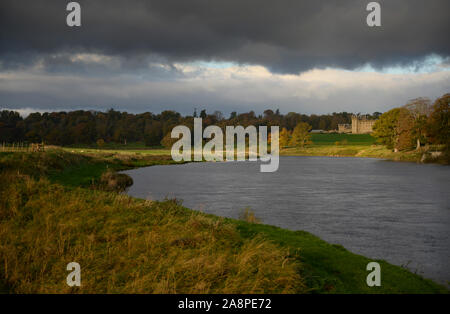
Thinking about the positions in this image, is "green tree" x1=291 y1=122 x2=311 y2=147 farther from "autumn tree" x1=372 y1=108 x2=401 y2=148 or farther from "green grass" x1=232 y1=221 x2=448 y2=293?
"green grass" x1=232 y1=221 x2=448 y2=293

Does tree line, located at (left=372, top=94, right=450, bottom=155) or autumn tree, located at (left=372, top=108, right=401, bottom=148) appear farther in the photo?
autumn tree, located at (left=372, top=108, right=401, bottom=148)

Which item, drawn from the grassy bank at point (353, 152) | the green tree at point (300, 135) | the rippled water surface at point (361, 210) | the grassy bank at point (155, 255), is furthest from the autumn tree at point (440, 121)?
the grassy bank at point (155, 255)

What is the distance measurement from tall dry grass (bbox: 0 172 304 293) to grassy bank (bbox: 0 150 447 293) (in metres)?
0.03

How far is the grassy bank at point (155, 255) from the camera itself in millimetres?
10297

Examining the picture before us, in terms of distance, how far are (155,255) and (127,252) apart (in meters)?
0.90

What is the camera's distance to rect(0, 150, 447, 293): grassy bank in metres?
10.3

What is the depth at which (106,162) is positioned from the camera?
243 feet

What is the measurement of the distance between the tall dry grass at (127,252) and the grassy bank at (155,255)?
30mm

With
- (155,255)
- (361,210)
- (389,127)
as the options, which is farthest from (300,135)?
(155,255)

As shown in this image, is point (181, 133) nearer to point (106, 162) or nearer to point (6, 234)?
point (106, 162)

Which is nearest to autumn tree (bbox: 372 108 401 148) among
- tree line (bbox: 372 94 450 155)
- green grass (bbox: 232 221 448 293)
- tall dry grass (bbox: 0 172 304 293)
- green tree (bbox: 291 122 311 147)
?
tree line (bbox: 372 94 450 155)

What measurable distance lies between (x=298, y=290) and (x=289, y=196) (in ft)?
101

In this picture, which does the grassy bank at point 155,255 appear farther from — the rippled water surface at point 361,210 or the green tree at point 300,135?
the green tree at point 300,135

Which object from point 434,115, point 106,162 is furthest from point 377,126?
point 106,162
